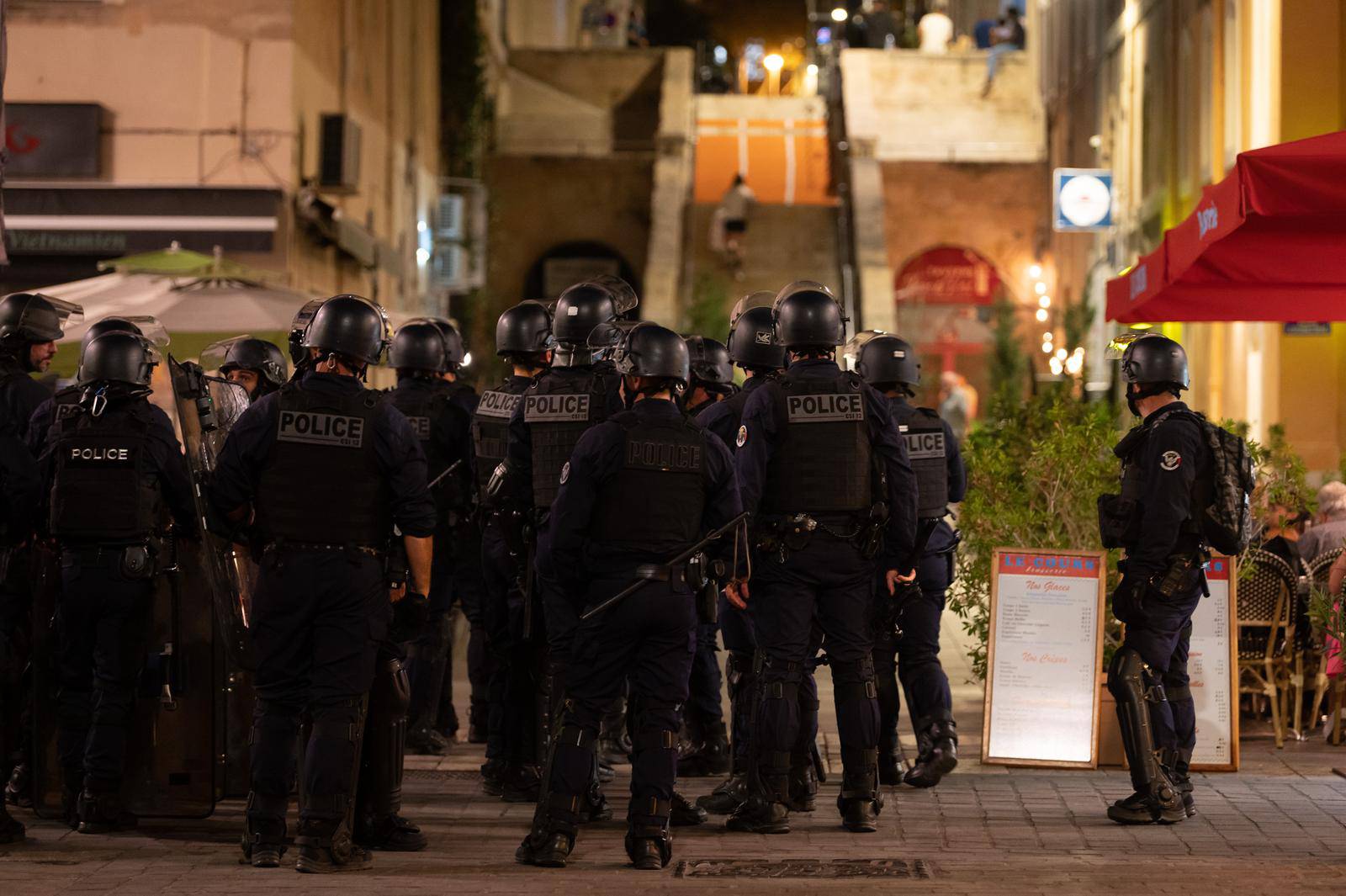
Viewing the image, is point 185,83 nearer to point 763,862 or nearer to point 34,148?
point 34,148

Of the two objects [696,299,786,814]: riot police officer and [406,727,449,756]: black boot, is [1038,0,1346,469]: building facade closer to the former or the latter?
[696,299,786,814]: riot police officer

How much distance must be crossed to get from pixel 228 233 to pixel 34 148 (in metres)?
2.02

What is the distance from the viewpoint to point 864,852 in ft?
25.5

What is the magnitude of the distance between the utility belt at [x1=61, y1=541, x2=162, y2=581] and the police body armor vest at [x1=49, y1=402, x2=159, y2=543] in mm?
33

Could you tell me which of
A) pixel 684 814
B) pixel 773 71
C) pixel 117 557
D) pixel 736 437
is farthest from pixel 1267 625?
pixel 773 71

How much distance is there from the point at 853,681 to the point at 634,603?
4.33ft

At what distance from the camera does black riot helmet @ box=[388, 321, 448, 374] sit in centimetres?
1040

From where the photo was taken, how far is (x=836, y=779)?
9.74 metres

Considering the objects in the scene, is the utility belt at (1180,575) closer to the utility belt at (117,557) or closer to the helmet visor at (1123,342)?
the helmet visor at (1123,342)

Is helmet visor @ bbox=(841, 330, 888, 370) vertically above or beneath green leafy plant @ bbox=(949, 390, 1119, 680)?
above

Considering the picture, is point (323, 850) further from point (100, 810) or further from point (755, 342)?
point (755, 342)

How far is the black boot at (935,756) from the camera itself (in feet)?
30.9

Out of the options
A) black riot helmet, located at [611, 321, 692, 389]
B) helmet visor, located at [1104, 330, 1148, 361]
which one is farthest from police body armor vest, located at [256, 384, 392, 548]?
helmet visor, located at [1104, 330, 1148, 361]

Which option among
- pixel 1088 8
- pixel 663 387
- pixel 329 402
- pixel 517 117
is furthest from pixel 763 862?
pixel 517 117
